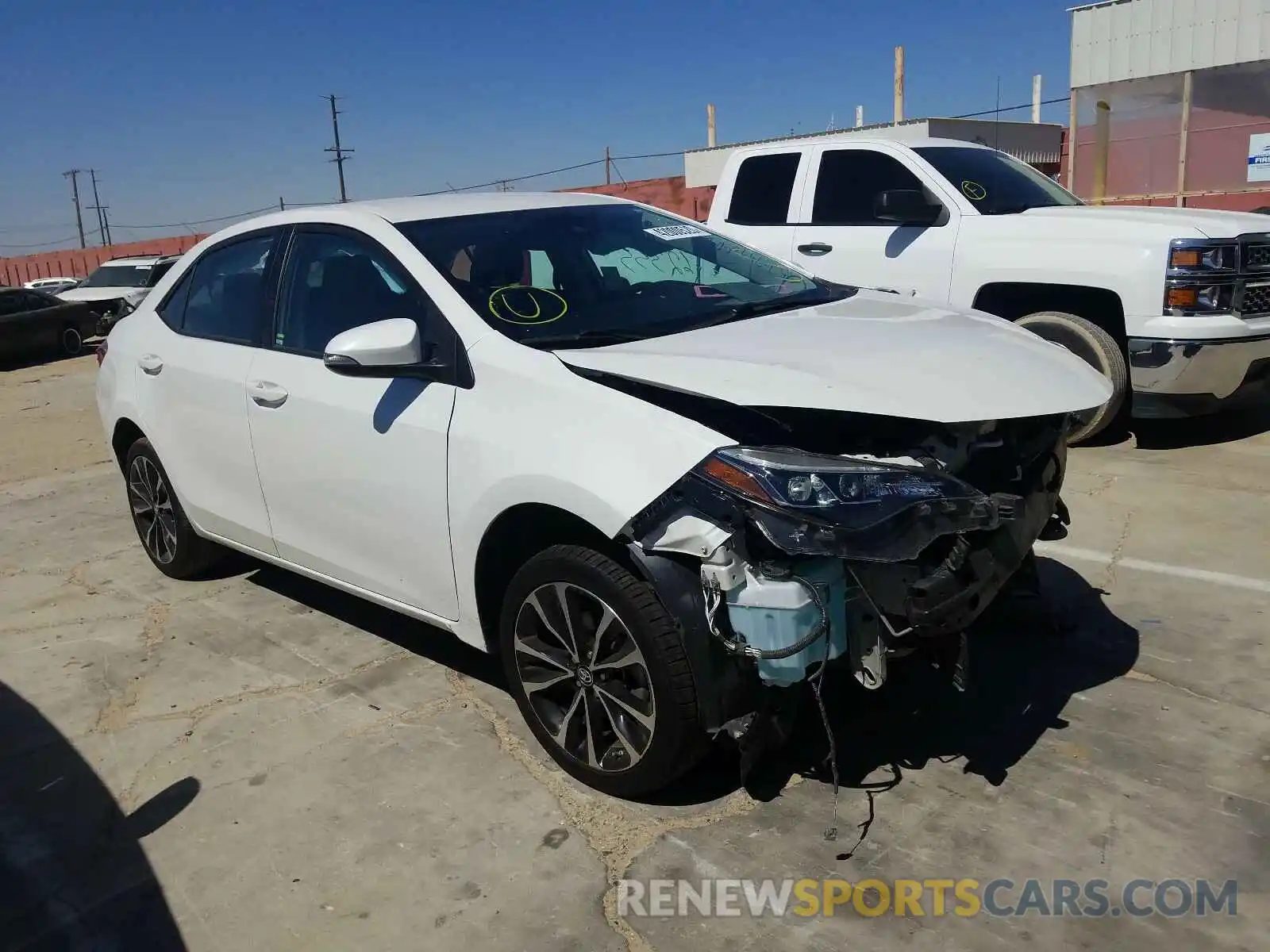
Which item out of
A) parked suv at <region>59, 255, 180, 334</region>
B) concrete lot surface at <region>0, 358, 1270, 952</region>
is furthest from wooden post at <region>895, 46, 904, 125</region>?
concrete lot surface at <region>0, 358, 1270, 952</region>

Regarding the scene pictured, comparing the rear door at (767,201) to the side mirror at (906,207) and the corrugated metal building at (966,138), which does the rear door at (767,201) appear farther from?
the corrugated metal building at (966,138)

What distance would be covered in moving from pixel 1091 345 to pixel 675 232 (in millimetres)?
3482

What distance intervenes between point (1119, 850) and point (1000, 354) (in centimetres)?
144

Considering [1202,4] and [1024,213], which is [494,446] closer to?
[1024,213]

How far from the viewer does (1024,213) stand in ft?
22.6

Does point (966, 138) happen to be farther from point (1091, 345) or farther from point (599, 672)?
point (599, 672)

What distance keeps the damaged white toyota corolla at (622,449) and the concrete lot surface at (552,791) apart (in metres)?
0.37

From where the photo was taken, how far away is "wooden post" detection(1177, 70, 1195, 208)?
16734 millimetres

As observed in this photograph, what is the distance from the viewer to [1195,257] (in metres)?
6.18

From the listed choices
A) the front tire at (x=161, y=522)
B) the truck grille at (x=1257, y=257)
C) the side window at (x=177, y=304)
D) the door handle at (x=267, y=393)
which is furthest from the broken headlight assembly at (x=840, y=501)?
the truck grille at (x=1257, y=257)

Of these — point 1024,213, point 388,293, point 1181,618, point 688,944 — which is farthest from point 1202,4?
point 688,944

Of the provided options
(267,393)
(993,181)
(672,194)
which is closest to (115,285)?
(672,194)

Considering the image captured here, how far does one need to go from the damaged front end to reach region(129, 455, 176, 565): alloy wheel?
3.32 meters

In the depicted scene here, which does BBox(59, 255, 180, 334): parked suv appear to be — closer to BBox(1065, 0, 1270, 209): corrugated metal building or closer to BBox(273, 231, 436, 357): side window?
BBox(1065, 0, 1270, 209): corrugated metal building
